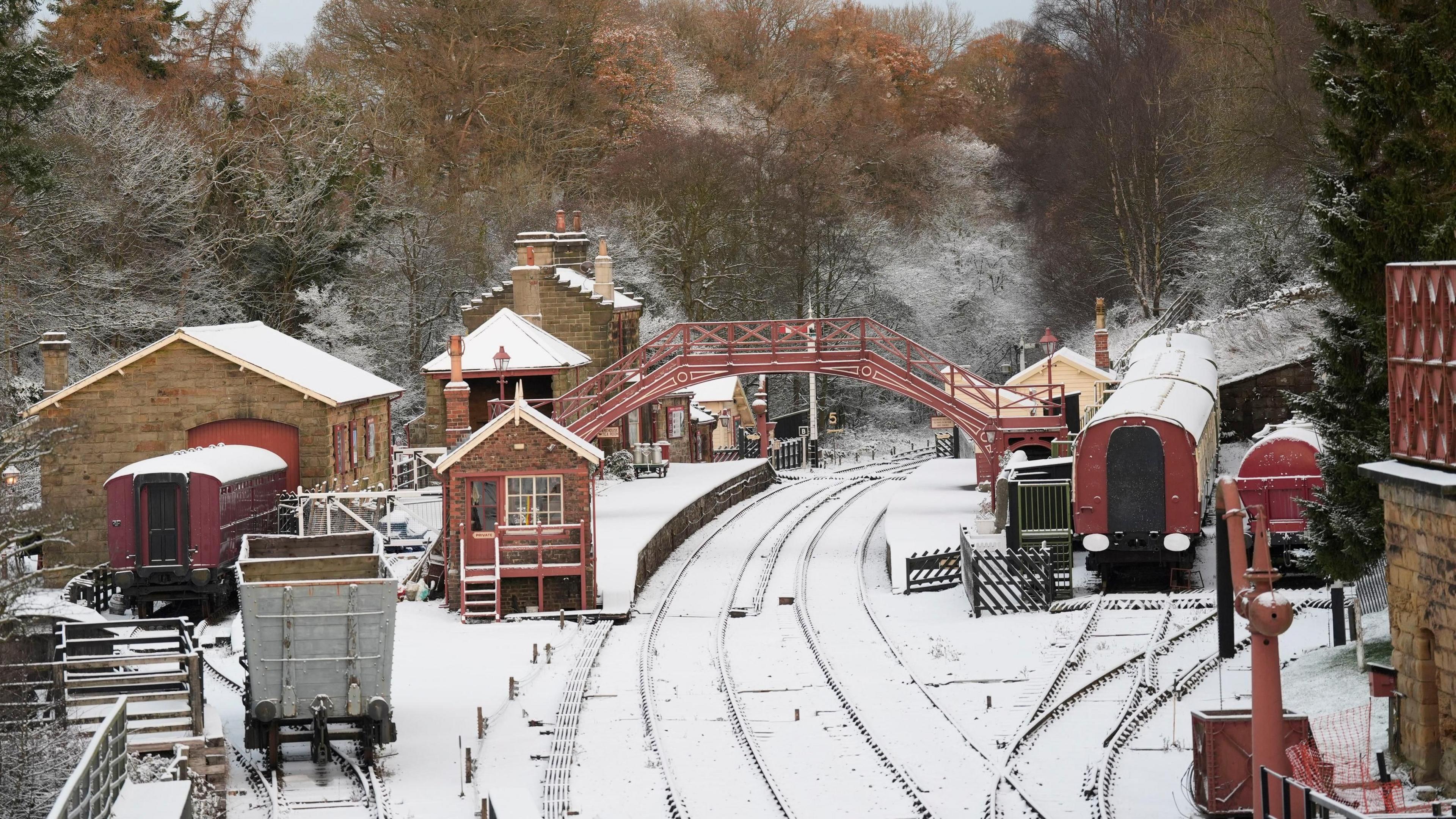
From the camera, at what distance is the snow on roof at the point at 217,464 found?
84.3 ft

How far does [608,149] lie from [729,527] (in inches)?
1136

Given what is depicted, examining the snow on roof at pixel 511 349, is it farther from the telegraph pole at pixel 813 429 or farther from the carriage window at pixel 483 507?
the telegraph pole at pixel 813 429

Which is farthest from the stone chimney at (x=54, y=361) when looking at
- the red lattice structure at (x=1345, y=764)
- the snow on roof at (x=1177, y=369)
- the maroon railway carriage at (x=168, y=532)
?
the red lattice structure at (x=1345, y=764)

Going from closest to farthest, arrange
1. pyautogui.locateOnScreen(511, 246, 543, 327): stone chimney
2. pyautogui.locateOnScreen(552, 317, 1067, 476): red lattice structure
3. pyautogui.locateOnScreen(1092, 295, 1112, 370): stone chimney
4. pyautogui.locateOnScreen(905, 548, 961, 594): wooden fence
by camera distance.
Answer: pyautogui.locateOnScreen(905, 548, 961, 594): wooden fence
pyautogui.locateOnScreen(552, 317, 1067, 476): red lattice structure
pyautogui.locateOnScreen(511, 246, 543, 327): stone chimney
pyautogui.locateOnScreen(1092, 295, 1112, 370): stone chimney

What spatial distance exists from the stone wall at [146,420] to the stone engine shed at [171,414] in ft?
0.05

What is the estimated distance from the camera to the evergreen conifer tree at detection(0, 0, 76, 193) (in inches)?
1117

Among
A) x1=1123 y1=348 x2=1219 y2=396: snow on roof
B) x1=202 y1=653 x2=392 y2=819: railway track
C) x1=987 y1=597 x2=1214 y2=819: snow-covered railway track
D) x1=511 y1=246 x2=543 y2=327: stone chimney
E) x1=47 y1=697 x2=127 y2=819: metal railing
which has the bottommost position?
x1=202 y1=653 x2=392 y2=819: railway track

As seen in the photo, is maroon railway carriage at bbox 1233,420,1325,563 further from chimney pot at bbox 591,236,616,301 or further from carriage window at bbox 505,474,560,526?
chimney pot at bbox 591,236,616,301

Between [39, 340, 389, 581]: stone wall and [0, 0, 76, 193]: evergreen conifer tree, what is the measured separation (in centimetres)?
428

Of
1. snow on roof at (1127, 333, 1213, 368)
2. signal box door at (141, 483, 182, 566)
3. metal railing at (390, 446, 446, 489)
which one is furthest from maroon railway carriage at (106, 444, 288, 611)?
snow on roof at (1127, 333, 1213, 368)

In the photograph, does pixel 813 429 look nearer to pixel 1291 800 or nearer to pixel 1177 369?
pixel 1177 369

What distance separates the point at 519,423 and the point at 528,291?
55.6ft

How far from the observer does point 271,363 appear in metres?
31.1

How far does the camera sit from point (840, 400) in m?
61.1
